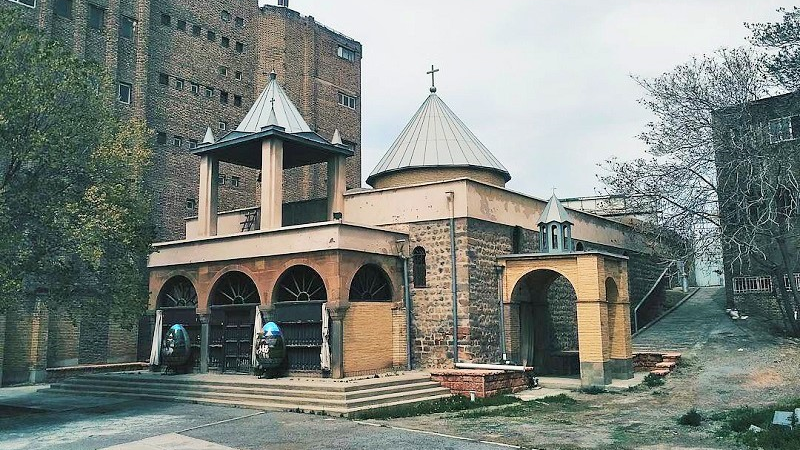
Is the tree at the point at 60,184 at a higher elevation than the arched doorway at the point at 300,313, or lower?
higher

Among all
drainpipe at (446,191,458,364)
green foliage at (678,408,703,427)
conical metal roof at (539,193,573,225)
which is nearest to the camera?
green foliage at (678,408,703,427)

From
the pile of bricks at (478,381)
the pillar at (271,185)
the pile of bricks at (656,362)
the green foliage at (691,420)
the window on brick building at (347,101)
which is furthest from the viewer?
the window on brick building at (347,101)

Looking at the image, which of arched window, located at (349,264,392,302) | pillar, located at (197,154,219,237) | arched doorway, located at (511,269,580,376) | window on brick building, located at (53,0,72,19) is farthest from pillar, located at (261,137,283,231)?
window on brick building, located at (53,0,72,19)

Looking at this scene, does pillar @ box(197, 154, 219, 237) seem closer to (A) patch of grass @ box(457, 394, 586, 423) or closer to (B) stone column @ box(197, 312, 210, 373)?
(B) stone column @ box(197, 312, 210, 373)

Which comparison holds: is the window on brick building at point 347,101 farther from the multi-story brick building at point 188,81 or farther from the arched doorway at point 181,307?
the arched doorway at point 181,307

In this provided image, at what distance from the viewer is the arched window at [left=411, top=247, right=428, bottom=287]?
1986 centimetres

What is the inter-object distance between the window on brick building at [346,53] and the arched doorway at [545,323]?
24388 millimetres

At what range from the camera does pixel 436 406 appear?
1520 cm

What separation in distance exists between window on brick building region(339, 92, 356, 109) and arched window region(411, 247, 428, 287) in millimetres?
23682

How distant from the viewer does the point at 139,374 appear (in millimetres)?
20375

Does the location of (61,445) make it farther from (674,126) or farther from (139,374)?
(674,126)

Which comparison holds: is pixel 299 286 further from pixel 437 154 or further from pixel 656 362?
pixel 656 362

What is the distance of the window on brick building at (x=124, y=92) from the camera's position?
2973 centimetres

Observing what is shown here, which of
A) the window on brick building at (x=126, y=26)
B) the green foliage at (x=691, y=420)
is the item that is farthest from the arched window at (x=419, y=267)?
the window on brick building at (x=126, y=26)
